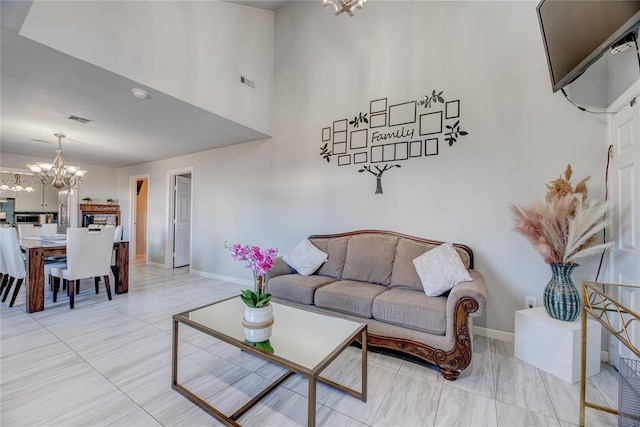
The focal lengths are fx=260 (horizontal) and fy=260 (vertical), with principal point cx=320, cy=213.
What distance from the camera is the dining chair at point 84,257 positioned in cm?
302

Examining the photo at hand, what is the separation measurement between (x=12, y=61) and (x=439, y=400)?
3.98 m

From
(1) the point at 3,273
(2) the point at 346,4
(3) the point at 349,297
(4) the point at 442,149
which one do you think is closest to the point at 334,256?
(3) the point at 349,297

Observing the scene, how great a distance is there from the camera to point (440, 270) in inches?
85.8

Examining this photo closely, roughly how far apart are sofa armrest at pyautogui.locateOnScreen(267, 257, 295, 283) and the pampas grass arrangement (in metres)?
2.21

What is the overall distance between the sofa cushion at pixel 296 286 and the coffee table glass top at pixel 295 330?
43cm

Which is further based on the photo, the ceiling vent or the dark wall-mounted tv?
the ceiling vent

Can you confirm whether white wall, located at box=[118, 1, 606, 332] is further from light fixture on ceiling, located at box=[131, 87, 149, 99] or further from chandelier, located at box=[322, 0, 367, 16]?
light fixture on ceiling, located at box=[131, 87, 149, 99]

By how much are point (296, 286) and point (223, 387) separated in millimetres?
1014

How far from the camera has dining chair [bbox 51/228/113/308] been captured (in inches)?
119

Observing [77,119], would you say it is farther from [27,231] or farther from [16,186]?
[16,186]

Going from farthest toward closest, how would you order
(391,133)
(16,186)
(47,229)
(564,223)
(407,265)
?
1. (16,186)
2. (47,229)
3. (391,133)
4. (407,265)
5. (564,223)

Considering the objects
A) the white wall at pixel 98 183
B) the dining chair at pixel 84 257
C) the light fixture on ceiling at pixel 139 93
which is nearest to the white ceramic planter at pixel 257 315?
the light fixture on ceiling at pixel 139 93

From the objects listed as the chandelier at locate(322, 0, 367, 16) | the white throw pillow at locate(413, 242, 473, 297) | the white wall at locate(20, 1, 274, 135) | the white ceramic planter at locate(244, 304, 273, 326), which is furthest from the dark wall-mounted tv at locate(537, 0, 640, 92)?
the white wall at locate(20, 1, 274, 135)

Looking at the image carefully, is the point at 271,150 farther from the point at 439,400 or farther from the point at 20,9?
the point at 439,400
